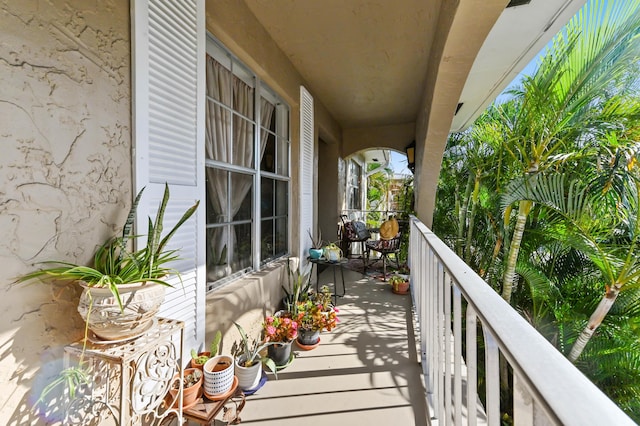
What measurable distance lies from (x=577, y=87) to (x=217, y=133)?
11.1ft

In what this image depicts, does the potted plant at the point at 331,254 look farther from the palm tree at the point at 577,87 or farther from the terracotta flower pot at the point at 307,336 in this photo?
the palm tree at the point at 577,87

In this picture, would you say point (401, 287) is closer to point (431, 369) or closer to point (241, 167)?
point (431, 369)

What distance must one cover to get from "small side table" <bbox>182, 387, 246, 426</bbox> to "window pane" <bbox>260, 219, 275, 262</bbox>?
4.08 ft

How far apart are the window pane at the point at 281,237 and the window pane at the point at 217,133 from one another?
1.18 metres

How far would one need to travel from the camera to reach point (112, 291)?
917mm

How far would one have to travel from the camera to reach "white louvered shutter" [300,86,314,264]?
11.2 ft

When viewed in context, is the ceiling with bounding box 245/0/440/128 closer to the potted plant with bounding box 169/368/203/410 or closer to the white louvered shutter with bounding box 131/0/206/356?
the white louvered shutter with bounding box 131/0/206/356

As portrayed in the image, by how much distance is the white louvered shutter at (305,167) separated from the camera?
11.2 ft

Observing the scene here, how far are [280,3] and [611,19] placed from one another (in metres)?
2.80

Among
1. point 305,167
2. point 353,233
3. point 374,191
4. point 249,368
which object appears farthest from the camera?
point 374,191

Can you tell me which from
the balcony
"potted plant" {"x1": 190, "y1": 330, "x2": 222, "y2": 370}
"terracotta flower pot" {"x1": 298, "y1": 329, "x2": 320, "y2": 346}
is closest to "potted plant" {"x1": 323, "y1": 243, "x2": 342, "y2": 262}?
the balcony

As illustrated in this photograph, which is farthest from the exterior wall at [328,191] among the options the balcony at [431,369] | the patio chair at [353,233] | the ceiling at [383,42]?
the balcony at [431,369]

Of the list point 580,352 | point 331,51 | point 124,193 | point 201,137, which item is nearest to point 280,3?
point 331,51

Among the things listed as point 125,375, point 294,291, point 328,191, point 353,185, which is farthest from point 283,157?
point 353,185
